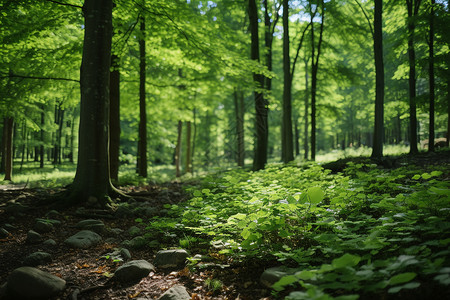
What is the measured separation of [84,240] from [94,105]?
105 inches

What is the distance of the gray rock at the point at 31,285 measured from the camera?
7.52 ft

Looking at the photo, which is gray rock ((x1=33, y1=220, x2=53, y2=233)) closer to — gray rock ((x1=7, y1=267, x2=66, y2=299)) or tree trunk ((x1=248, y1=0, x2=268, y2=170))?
gray rock ((x1=7, y1=267, x2=66, y2=299))

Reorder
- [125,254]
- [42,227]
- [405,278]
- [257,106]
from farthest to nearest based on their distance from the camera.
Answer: [257,106] → [42,227] → [125,254] → [405,278]

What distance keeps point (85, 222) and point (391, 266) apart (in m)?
4.47

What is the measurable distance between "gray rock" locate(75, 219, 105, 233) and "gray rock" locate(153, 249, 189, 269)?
→ 1.67 meters

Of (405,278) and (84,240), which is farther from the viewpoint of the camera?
(84,240)

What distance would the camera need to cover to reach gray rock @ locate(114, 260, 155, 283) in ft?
9.37

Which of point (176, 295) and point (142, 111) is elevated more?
point (142, 111)

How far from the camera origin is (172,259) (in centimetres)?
319

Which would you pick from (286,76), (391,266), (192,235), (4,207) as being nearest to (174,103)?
(286,76)

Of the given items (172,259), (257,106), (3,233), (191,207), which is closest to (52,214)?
(3,233)

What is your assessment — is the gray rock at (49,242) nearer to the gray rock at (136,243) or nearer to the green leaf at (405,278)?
the gray rock at (136,243)

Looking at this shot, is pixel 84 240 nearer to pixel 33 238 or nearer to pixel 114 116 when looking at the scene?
pixel 33 238

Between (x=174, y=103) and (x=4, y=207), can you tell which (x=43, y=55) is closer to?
(x=4, y=207)
